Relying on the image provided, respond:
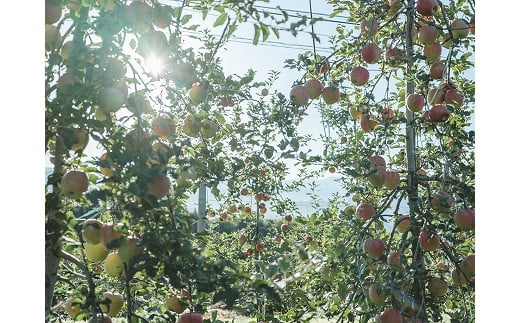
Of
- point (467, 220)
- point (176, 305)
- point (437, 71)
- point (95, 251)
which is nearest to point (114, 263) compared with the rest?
point (95, 251)

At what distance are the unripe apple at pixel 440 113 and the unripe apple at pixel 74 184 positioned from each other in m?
1.09

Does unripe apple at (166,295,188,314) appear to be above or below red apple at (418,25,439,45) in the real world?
below

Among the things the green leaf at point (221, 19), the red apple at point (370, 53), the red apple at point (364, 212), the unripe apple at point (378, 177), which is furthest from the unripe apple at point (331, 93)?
the green leaf at point (221, 19)

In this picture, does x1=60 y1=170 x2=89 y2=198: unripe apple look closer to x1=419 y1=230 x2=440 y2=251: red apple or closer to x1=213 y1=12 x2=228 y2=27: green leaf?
x1=213 y1=12 x2=228 y2=27: green leaf

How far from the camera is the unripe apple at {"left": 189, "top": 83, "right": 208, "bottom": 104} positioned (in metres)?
1.34

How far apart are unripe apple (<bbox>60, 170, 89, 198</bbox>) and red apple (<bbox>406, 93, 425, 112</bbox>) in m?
1.13

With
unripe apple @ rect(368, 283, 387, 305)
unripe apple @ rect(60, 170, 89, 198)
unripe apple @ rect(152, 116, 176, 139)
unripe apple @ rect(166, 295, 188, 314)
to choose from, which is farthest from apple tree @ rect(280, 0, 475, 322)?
unripe apple @ rect(60, 170, 89, 198)

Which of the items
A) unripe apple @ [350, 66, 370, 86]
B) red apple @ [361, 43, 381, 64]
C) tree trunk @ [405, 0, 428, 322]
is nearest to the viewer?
tree trunk @ [405, 0, 428, 322]
